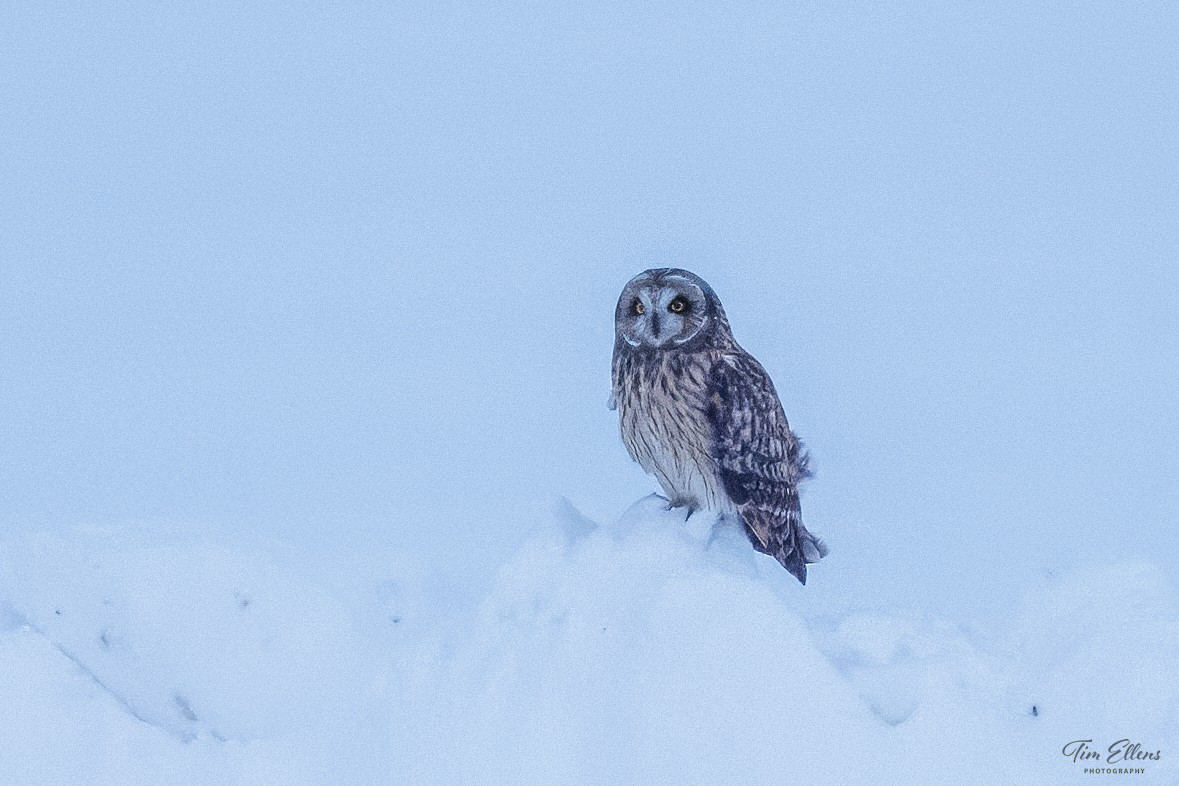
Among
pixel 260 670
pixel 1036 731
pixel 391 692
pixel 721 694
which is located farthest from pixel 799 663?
pixel 260 670

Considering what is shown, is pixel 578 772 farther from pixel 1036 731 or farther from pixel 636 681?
pixel 1036 731

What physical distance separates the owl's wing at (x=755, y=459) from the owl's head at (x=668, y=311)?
0.27 feet

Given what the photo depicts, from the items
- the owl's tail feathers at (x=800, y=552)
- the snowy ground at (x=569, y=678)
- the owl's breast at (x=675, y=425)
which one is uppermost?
the owl's breast at (x=675, y=425)

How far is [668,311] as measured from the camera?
2531mm

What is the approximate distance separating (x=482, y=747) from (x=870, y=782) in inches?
27.6

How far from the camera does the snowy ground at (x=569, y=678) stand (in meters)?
2.02

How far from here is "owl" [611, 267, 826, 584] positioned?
2.56m

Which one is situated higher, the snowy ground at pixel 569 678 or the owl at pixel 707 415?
the owl at pixel 707 415
